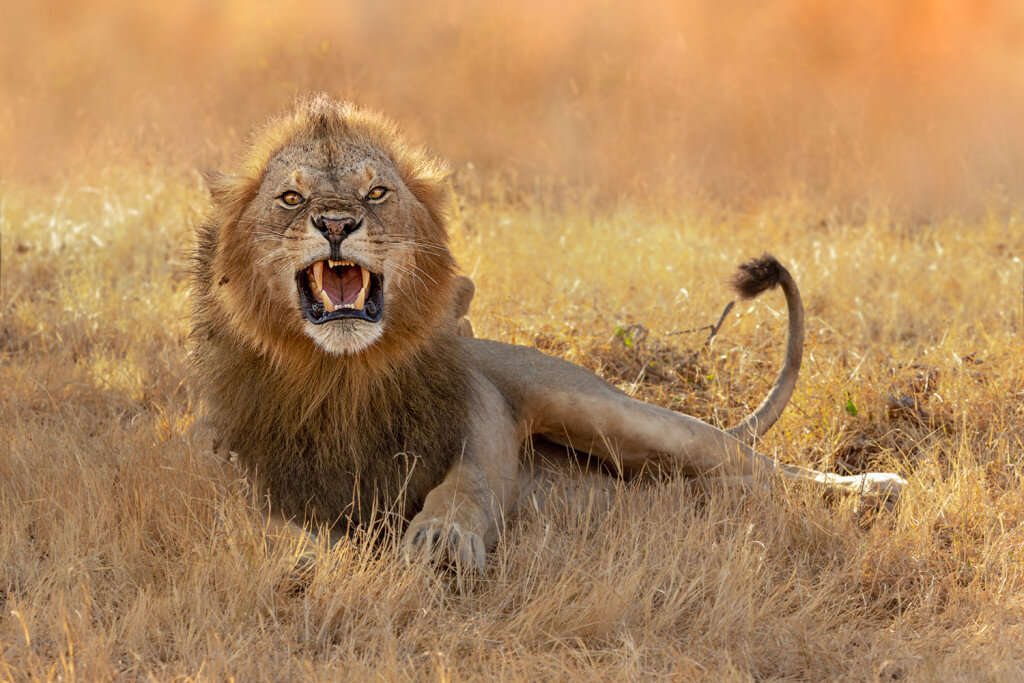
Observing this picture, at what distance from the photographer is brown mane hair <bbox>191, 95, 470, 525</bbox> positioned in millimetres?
3598

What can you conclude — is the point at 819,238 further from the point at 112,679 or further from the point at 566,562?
the point at 112,679

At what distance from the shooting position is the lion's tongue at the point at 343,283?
→ 11.3 ft

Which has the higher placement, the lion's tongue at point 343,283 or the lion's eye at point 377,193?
the lion's eye at point 377,193

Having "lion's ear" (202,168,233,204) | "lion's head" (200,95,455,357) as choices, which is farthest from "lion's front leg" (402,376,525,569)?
"lion's ear" (202,168,233,204)

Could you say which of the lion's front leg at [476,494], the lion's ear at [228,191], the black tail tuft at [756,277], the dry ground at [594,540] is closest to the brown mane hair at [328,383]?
the lion's ear at [228,191]

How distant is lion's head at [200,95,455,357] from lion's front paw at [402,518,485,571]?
61 cm

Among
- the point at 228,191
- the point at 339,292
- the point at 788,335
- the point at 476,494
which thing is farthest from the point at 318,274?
the point at 788,335

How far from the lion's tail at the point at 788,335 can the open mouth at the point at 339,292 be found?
5.87 ft

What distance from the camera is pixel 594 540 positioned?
3.75 meters

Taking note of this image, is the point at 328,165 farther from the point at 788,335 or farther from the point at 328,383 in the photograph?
the point at 788,335

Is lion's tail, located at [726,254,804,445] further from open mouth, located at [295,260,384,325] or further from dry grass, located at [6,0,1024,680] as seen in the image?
open mouth, located at [295,260,384,325]

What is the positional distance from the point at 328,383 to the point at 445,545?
731 millimetres

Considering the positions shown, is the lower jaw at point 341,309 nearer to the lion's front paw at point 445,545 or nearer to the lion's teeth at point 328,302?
the lion's teeth at point 328,302

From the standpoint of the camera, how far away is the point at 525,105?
1537cm
